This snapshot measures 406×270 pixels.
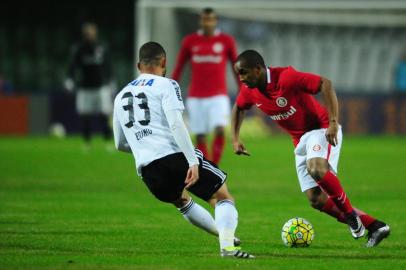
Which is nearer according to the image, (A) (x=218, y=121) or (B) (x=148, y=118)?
(B) (x=148, y=118)

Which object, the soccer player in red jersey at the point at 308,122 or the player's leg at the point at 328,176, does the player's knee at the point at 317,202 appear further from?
the player's leg at the point at 328,176

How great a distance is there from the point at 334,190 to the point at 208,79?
7408mm

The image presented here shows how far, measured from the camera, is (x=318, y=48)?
104 feet

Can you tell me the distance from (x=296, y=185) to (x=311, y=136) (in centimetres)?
624

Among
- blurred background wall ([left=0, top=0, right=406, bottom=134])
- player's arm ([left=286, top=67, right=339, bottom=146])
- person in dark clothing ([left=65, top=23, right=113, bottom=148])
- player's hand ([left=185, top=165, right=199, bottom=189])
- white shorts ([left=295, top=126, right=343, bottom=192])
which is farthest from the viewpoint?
blurred background wall ([left=0, top=0, right=406, bottom=134])

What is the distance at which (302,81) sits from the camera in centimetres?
852

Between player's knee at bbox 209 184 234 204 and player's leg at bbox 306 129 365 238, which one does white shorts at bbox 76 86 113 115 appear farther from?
player's knee at bbox 209 184 234 204

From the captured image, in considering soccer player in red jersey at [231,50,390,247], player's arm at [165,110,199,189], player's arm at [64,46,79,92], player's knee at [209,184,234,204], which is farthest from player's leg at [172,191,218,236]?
player's arm at [64,46,79,92]

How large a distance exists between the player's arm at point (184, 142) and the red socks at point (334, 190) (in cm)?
172

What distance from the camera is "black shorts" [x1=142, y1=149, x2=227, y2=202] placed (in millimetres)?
7676

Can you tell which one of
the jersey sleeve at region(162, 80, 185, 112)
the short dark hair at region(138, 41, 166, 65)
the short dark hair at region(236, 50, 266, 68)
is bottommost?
the jersey sleeve at region(162, 80, 185, 112)

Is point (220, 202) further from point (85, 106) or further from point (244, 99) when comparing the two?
point (85, 106)

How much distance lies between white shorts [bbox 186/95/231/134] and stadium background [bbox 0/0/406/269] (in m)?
0.98

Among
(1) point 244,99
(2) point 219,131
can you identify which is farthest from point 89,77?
(1) point 244,99
